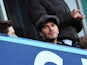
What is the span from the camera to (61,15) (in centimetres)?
479

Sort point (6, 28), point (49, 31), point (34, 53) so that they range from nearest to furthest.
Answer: point (34, 53)
point (6, 28)
point (49, 31)

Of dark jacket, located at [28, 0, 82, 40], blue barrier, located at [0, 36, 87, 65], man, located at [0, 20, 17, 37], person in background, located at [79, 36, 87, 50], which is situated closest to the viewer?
blue barrier, located at [0, 36, 87, 65]

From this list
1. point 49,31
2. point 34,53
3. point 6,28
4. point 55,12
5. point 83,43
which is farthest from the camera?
point 55,12

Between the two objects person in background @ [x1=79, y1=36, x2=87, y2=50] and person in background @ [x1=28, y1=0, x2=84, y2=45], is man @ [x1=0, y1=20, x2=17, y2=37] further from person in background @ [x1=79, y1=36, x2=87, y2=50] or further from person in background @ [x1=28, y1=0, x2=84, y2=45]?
person in background @ [x1=79, y1=36, x2=87, y2=50]

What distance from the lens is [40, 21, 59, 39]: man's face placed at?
440cm

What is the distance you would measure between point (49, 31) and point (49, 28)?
0.03 m

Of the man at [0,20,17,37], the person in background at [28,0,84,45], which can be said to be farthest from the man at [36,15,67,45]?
the man at [0,20,17,37]

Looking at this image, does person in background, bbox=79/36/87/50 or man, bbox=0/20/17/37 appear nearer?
man, bbox=0/20/17/37

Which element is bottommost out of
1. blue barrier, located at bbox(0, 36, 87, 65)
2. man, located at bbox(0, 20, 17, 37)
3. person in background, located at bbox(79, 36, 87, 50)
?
person in background, located at bbox(79, 36, 87, 50)

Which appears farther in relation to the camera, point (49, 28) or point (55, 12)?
point (55, 12)

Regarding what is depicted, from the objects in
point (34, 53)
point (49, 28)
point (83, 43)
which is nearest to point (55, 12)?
point (49, 28)

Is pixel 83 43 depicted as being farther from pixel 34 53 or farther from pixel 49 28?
pixel 34 53

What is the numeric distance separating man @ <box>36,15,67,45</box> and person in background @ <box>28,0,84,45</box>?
0.51ft

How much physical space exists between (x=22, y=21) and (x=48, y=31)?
223cm
